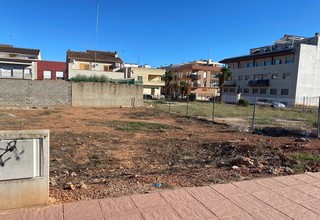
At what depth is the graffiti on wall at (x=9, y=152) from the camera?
9.30ft

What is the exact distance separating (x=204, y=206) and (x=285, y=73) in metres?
46.5

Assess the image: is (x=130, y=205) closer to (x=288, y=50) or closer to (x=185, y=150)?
(x=185, y=150)

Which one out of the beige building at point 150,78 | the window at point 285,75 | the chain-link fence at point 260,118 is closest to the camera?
the chain-link fence at point 260,118

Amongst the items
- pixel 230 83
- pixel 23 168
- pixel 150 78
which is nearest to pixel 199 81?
pixel 230 83

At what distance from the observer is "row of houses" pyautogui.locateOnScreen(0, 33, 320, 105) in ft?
137

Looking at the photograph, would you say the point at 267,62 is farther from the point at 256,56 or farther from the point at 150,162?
the point at 150,162

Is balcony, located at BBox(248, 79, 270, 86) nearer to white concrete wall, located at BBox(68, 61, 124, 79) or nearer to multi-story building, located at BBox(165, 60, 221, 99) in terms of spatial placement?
multi-story building, located at BBox(165, 60, 221, 99)

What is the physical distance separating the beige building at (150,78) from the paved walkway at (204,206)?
4839 centimetres

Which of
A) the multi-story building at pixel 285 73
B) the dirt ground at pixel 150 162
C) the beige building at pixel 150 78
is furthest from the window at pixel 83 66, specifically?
the dirt ground at pixel 150 162

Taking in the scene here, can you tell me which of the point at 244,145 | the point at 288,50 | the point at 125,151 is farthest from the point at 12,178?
the point at 288,50

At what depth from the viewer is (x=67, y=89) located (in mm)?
23266

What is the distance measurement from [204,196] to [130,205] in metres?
1.03

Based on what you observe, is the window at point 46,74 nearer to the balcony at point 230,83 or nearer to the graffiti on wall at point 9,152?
the balcony at point 230,83

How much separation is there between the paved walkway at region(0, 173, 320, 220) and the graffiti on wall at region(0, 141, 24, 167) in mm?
592
